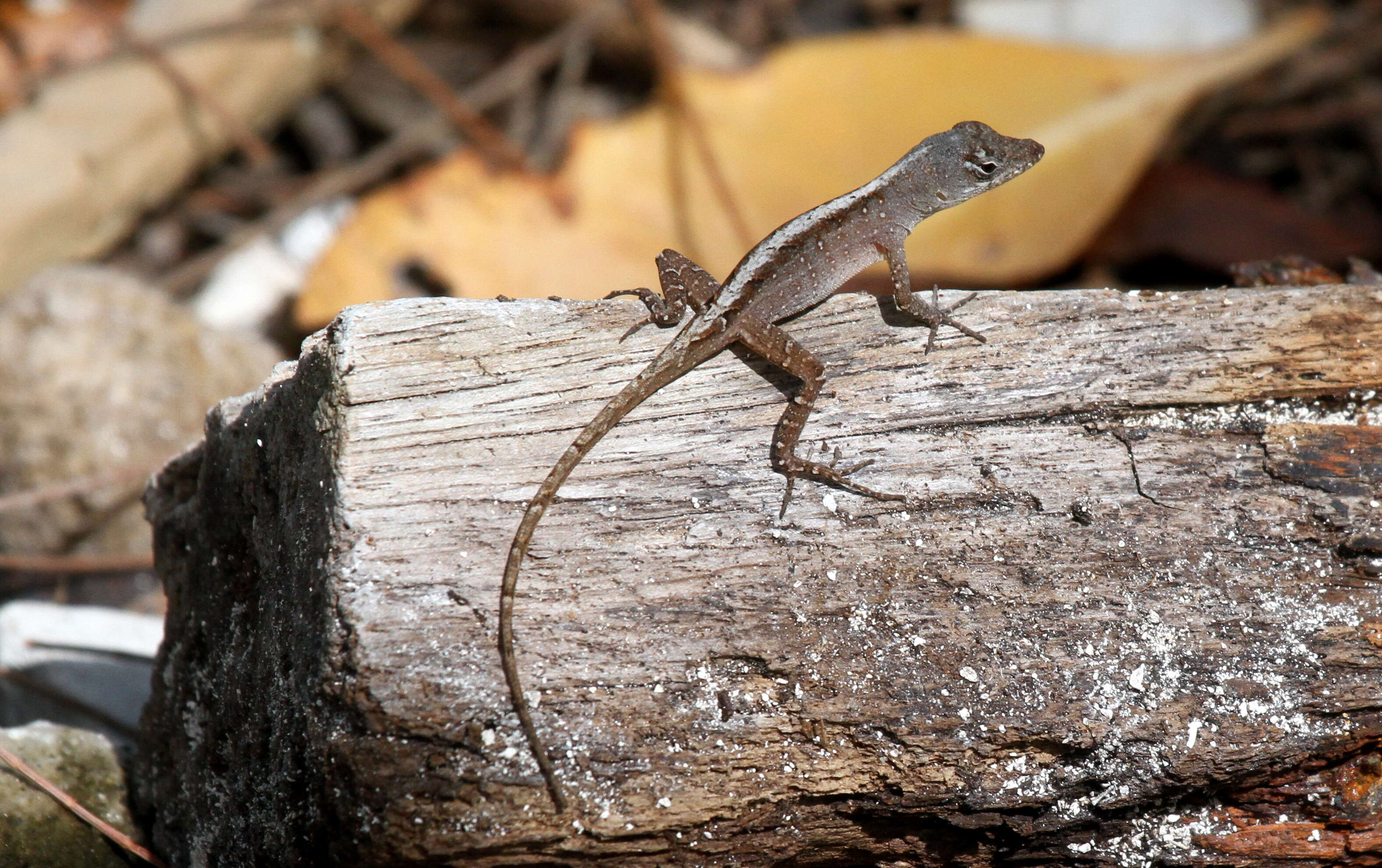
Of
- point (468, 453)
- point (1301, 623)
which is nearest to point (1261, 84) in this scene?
point (1301, 623)

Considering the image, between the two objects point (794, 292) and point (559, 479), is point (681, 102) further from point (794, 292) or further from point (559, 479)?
point (559, 479)

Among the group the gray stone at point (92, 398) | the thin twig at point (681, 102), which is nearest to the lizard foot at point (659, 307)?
the thin twig at point (681, 102)

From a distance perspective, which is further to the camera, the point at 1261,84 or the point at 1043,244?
the point at 1261,84

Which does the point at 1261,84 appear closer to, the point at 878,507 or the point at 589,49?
the point at 589,49

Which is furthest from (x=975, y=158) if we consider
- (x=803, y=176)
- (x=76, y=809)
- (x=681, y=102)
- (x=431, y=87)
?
(x=76, y=809)

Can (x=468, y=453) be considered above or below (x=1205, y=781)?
above

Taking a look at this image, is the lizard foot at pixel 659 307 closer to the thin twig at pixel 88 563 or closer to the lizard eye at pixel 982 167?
the lizard eye at pixel 982 167
